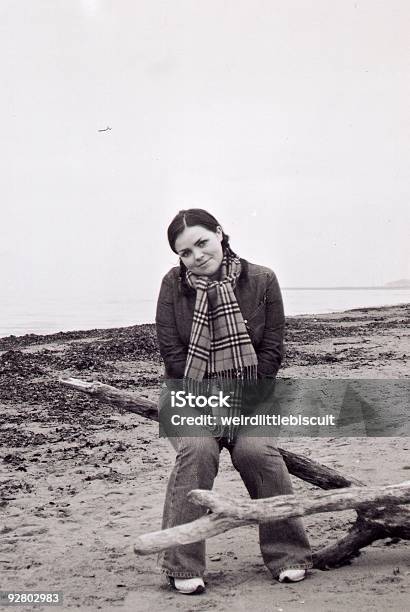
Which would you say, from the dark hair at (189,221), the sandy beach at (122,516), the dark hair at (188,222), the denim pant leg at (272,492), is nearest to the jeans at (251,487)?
the denim pant leg at (272,492)

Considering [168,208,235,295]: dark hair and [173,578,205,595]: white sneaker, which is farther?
[168,208,235,295]: dark hair

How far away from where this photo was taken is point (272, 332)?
3.02 m

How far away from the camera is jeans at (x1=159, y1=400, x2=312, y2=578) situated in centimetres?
274

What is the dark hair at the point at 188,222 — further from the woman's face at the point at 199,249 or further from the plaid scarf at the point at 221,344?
the plaid scarf at the point at 221,344

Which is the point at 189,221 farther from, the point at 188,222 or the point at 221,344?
the point at 221,344

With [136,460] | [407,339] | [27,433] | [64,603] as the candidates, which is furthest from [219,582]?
[407,339]

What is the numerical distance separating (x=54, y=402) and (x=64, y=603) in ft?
15.2

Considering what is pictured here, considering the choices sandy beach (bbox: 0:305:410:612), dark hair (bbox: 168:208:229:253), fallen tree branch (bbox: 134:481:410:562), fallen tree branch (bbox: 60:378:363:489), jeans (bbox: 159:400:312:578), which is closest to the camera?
fallen tree branch (bbox: 134:481:410:562)

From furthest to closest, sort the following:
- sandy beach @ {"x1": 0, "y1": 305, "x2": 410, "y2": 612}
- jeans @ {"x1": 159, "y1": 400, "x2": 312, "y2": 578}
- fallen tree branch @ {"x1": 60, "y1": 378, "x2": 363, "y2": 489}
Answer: fallen tree branch @ {"x1": 60, "y1": 378, "x2": 363, "y2": 489} → jeans @ {"x1": 159, "y1": 400, "x2": 312, "y2": 578} → sandy beach @ {"x1": 0, "y1": 305, "x2": 410, "y2": 612}

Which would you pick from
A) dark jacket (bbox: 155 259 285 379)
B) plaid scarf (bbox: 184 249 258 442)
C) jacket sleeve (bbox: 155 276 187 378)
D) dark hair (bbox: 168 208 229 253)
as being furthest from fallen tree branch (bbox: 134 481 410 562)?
dark hair (bbox: 168 208 229 253)

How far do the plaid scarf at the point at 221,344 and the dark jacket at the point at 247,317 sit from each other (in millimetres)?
62

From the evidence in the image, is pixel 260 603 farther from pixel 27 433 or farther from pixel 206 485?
pixel 27 433

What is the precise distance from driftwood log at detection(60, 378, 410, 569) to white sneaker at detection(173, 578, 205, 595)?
15.6 inches

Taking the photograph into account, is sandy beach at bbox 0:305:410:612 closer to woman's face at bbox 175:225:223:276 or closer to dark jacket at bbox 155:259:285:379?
dark jacket at bbox 155:259:285:379
